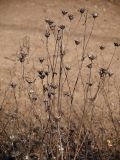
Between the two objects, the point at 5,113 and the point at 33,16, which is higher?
the point at 33,16

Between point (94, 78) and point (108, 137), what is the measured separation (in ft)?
3.78

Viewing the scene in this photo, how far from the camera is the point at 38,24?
19.8 feet

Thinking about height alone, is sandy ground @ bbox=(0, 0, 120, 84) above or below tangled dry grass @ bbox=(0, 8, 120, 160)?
above

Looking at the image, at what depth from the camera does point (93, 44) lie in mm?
5590

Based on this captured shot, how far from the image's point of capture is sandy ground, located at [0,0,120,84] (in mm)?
5285

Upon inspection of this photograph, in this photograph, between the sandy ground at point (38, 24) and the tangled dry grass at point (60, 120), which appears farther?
the sandy ground at point (38, 24)

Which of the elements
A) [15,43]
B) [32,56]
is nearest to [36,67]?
[32,56]

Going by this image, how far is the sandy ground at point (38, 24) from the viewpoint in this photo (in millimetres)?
5285

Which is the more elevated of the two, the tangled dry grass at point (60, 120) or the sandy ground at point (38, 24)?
the sandy ground at point (38, 24)

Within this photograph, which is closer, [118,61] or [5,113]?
[5,113]

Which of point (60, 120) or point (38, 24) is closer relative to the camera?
point (60, 120)

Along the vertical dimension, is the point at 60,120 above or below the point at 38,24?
below

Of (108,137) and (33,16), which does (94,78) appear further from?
(33,16)

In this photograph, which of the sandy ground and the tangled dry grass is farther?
the sandy ground
